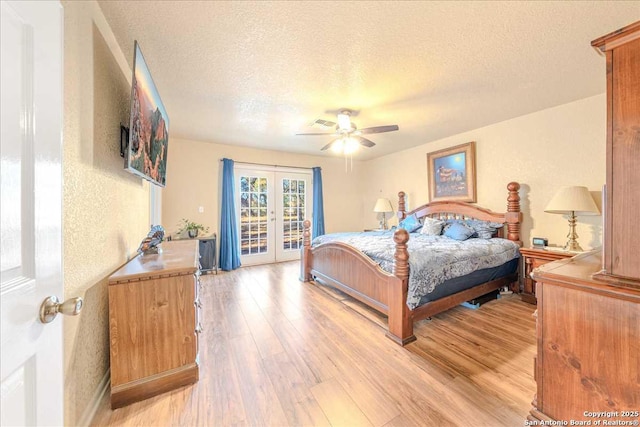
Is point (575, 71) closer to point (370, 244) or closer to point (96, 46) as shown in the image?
point (370, 244)

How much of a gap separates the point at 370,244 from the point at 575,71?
8.44 ft

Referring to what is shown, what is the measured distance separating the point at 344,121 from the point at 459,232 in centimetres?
230

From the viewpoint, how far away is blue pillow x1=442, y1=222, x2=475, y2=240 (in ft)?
11.3

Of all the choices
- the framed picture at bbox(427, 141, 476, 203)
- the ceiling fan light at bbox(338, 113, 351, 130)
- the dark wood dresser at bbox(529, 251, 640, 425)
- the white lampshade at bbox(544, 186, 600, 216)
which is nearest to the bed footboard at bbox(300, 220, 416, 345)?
the dark wood dresser at bbox(529, 251, 640, 425)

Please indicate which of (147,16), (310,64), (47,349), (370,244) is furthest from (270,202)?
(47,349)

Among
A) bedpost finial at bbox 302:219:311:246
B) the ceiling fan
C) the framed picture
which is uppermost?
the ceiling fan

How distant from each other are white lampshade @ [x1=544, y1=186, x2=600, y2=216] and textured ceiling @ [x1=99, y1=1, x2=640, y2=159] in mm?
1106

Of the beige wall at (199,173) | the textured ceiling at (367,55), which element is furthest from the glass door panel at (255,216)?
the textured ceiling at (367,55)

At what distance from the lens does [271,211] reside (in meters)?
5.21

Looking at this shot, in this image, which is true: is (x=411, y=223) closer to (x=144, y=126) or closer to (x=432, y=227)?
(x=432, y=227)

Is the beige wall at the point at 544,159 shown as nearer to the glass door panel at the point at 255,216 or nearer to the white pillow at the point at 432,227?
the white pillow at the point at 432,227

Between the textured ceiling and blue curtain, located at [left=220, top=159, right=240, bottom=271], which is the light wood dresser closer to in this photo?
the textured ceiling

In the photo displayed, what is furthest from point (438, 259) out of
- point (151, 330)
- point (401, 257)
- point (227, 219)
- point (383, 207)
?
point (227, 219)

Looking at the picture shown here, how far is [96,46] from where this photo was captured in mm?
1526
